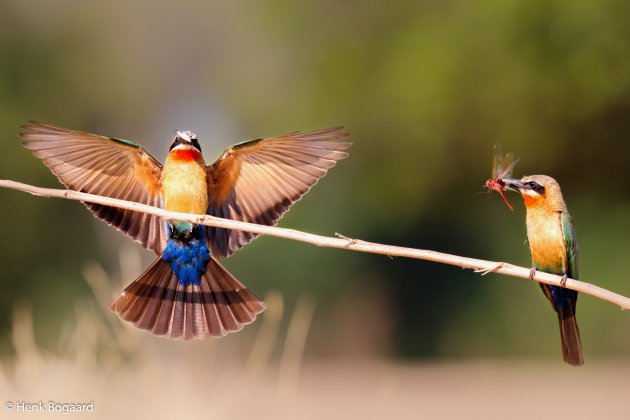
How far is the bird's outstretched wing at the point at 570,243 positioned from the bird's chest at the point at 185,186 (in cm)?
143

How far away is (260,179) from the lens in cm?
401

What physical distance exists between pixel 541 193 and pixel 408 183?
9.46 m

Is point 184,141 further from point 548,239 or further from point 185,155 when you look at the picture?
point 548,239

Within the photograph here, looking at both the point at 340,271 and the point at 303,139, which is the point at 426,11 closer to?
the point at 340,271

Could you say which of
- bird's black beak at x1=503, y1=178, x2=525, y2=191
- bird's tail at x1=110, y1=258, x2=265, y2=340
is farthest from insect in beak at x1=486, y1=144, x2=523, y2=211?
bird's tail at x1=110, y1=258, x2=265, y2=340

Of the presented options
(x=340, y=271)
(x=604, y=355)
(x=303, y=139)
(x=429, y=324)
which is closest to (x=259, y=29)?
(x=340, y=271)

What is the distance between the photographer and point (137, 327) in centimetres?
364

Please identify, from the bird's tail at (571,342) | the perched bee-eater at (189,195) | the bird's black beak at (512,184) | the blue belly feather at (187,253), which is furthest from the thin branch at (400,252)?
the blue belly feather at (187,253)

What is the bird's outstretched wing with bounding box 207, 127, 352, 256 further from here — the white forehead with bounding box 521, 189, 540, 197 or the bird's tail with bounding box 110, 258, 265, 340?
the white forehead with bounding box 521, 189, 540, 197

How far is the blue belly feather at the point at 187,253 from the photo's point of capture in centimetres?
391

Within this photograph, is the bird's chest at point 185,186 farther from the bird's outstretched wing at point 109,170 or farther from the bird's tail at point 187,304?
the bird's tail at point 187,304

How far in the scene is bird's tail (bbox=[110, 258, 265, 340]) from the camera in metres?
3.71

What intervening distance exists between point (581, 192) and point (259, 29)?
498cm

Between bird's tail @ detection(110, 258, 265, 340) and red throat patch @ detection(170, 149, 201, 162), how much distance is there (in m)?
0.42
